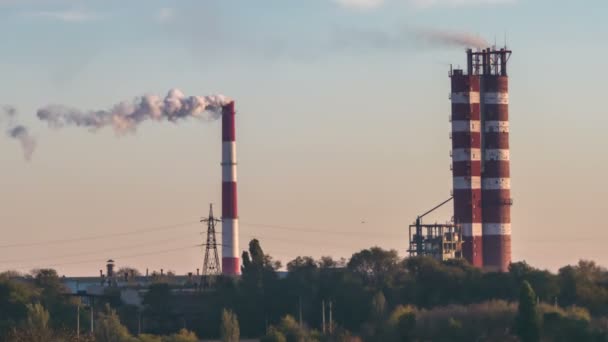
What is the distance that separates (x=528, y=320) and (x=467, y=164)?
3170cm

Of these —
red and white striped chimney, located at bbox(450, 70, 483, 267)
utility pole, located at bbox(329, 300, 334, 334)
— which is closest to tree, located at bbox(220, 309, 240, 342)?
utility pole, located at bbox(329, 300, 334, 334)

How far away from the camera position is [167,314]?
94.4 meters

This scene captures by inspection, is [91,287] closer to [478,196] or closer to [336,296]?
[336,296]

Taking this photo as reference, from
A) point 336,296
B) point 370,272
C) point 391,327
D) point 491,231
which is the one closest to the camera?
point 391,327

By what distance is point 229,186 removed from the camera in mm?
103750

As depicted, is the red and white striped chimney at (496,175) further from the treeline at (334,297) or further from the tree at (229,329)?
the tree at (229,329)

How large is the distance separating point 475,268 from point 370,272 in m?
6.50

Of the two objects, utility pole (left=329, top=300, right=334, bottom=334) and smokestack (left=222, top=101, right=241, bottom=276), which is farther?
smokestack (left=222, top=101, right=241, bottom=276)

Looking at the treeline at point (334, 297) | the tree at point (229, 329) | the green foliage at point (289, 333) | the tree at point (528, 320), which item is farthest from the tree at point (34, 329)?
the tree at point (528, 320)

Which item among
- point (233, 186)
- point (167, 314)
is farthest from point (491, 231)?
point (167, 314)

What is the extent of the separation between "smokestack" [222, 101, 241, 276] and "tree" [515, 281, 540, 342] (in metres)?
29.6

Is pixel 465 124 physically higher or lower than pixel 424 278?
higher

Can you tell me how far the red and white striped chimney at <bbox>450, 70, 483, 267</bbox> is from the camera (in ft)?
355

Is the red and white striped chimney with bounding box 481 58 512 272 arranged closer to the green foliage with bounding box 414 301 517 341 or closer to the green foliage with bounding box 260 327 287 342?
the green foliage with bounding box 414 301 517 341
